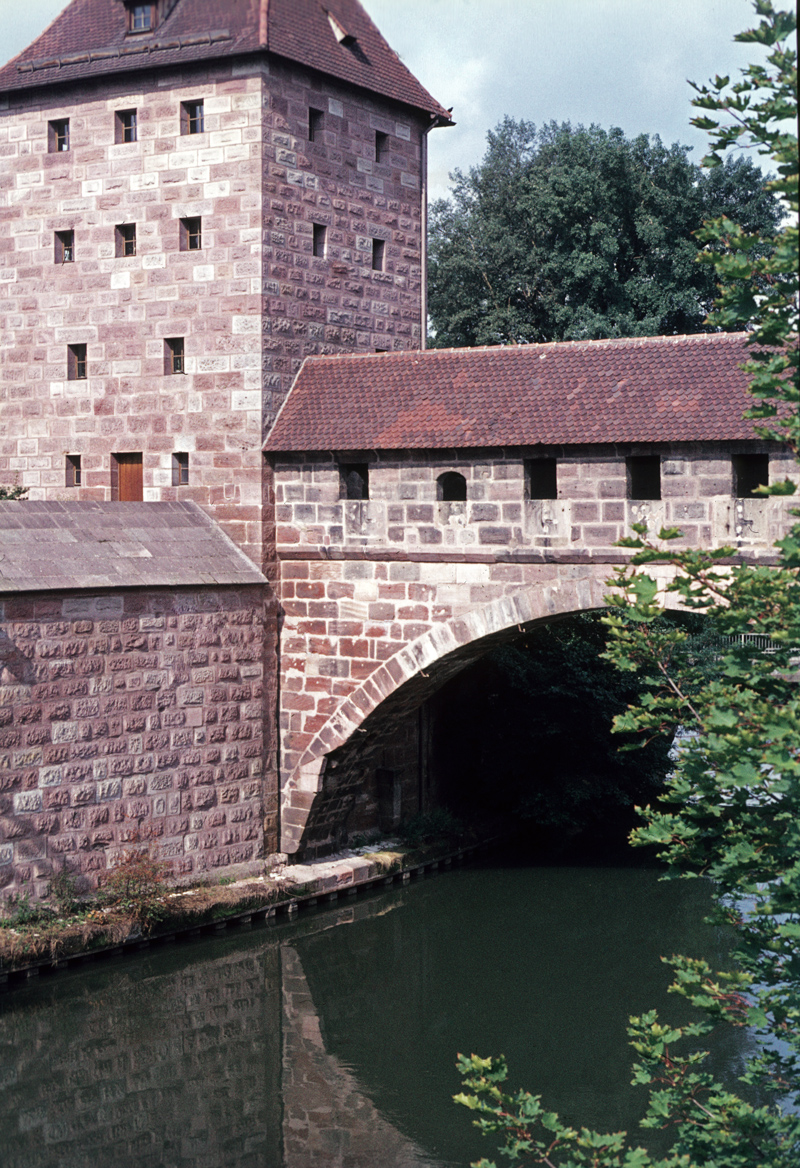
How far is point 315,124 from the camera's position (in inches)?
565

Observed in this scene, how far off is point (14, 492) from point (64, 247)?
8.80ft

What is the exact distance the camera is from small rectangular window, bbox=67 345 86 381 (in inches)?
580

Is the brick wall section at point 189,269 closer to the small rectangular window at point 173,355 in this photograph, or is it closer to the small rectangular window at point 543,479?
the small rectangular window at point 173,355

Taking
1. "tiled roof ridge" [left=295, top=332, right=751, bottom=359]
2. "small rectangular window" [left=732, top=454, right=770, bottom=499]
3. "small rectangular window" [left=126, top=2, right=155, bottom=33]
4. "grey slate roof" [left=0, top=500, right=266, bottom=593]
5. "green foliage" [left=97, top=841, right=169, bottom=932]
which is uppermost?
"small rectangular window" [left=126, top=2, right=155, bottom=33]

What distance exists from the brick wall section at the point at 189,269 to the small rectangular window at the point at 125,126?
75 millimetres

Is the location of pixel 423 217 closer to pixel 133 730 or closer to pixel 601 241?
pixel 133 730

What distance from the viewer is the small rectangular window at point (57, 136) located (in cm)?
1457

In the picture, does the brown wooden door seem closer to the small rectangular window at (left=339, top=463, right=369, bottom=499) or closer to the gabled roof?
the small rectangular window at (left=339, top=463, right=369, bottom=499)

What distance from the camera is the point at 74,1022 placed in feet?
34.8

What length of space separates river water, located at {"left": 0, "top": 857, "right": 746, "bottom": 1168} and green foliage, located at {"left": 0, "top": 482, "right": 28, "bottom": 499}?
207 inches

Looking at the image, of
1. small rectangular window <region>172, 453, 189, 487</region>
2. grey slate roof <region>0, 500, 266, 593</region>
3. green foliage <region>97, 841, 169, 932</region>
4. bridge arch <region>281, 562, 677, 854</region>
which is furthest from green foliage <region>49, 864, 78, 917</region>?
small rectangular window <region>172, 453, 189, 487</region>

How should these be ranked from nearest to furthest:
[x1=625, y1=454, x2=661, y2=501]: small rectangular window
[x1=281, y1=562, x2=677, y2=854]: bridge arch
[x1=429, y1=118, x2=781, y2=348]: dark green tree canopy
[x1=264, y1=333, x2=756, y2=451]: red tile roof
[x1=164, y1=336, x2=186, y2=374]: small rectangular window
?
1. [x1=264, y1=333, x2=756, y2=451]: red tile roof
2. [x1=281, y1=562, x2=677, y2=854]: bridge arch
3. [x1=625, y1=454, x2=661, y2=501]: small rectangular window
4. [x1=164, y1=336, x2=186, y2=374]: small rectangular window
5. [x1=429, y1=118, x2=781, y2=348]: dark green tree canopy

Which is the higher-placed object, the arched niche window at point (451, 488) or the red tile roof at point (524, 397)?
the red tile roof at point (524, 397)

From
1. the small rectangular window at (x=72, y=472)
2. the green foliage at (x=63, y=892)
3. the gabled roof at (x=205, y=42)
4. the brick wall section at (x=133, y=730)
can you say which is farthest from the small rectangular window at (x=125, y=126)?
the green foliage at (x=63, y=892)
